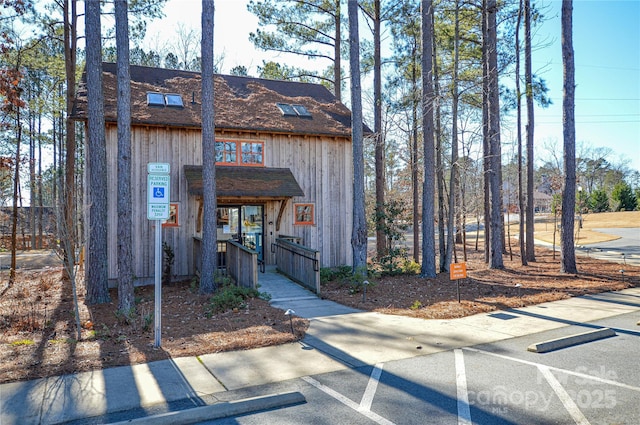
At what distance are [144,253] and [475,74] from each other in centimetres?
1508

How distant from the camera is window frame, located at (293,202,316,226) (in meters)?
15.4

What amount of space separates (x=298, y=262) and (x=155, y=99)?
737 cm

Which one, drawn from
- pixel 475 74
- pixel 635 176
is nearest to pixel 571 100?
pixel 475 74

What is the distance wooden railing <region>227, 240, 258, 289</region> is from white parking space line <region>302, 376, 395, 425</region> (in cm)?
572

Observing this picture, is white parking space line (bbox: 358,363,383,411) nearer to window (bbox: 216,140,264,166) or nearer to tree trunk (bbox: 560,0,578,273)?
window (bbox: 216,140,264,166)

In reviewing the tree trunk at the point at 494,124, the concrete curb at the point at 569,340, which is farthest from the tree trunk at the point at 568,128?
the concrete curb at the point at 569,340

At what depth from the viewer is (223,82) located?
682 inches

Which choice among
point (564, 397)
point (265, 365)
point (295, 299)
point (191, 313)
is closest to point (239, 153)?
point (295, 299)

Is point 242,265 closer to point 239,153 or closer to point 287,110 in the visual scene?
point 239,153

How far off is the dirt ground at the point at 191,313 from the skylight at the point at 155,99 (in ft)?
19.7

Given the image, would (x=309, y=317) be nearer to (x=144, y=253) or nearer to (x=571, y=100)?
(x=144, y=253)

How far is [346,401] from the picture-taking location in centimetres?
475

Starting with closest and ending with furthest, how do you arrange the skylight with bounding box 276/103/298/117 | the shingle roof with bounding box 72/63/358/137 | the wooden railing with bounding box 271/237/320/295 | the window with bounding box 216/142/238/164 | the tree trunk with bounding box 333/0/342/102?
the wooden railing with bounding box 271/237/320/295
the shingle roof with bounding box 72/63/358/137
the window with bounding box 216/142/238/164
the skylight with bounding box 276/103/298/117
the tree trunk with bounding box 333/0/342/102

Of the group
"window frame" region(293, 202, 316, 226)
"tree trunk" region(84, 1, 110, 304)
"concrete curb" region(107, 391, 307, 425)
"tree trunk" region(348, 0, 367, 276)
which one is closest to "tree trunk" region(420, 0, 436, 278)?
"tree trunk" region(348, 0, 367, 276)
